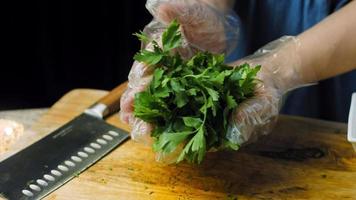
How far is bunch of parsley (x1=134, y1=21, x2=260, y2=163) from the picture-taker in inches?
40.6

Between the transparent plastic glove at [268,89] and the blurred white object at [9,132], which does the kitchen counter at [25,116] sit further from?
the transparent plastic glove at [268,89]

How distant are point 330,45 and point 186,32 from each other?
0.34 m

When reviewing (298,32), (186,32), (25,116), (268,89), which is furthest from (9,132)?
(298,32)

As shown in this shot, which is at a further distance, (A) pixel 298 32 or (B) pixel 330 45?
(A) pixel 298 32

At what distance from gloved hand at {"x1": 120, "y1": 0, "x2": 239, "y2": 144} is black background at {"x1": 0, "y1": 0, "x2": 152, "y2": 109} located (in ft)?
2.38

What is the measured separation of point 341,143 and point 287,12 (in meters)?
A: 0.38

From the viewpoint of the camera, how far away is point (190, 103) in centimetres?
106

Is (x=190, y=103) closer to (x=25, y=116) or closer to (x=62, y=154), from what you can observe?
(x=62, y=154)

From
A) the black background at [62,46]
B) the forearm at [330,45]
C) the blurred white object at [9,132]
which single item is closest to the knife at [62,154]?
the blurred white object at [9,132]

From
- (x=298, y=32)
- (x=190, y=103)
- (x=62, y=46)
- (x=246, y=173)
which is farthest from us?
(x=62, y=46)

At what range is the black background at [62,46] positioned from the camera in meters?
2.00

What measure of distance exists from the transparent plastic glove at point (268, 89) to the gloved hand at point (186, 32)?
131 millimetres

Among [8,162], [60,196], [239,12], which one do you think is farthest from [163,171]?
[239,12]

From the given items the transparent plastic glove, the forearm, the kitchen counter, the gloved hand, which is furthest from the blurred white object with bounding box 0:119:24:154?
the forearm
